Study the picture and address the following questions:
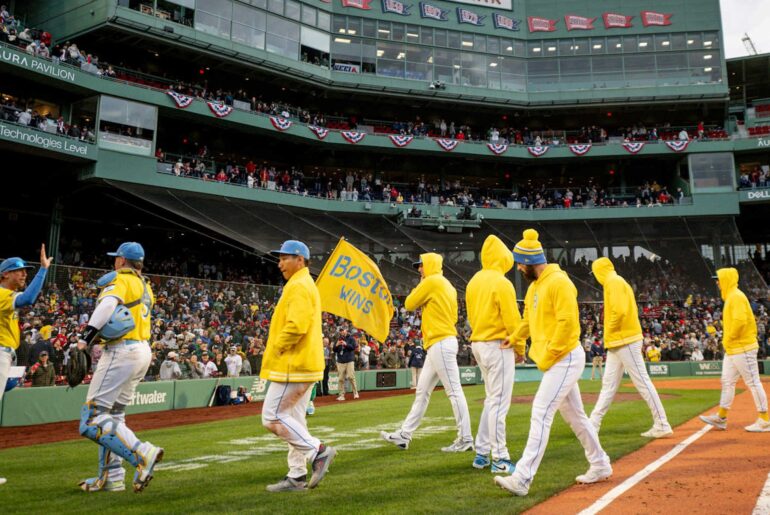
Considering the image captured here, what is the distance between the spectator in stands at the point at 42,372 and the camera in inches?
529

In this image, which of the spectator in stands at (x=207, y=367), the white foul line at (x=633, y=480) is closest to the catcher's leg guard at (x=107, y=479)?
the white foul line at (x=633, y=480)

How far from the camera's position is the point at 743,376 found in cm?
897

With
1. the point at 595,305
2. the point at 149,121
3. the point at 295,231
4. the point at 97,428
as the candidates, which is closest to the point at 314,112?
the point at 149,121

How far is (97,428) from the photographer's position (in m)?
5.36

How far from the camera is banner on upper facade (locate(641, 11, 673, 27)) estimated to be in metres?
43.1

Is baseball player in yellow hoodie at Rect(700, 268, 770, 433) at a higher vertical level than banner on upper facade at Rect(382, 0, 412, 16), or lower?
lower

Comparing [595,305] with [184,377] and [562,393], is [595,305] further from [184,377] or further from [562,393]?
[562,393]

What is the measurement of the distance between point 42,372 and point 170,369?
3.44 metres

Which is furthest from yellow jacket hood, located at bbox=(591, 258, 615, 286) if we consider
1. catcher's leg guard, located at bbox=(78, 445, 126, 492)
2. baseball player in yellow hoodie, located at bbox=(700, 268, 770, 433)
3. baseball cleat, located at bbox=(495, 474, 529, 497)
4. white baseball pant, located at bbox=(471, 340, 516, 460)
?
catcher's leg guard, located at bbox=(78, 445, 126, 492)

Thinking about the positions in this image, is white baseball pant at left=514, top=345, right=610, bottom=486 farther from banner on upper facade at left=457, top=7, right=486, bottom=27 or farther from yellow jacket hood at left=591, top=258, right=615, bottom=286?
banner on upper facade at left=457, top=7, right=486, bottom=27

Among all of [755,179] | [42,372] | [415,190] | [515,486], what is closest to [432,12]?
[415,190]

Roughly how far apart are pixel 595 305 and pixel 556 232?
445 cm

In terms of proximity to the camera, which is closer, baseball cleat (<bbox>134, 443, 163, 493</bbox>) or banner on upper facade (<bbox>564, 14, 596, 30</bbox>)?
baseball cleat (<bbox>134, 443, 163, 493</bbox>)

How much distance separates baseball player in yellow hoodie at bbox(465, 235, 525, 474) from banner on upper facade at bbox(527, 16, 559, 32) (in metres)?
42.2
